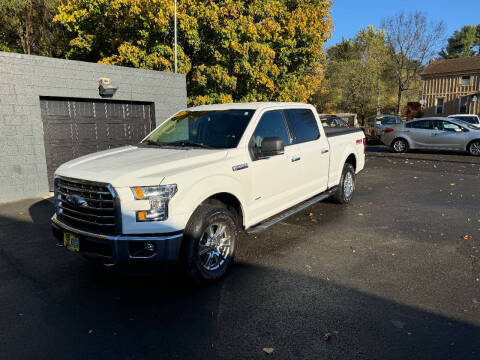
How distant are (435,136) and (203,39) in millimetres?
11577

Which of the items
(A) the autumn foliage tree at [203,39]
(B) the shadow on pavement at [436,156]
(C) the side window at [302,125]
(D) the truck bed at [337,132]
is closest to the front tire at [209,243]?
(C) the side window at [302,125]

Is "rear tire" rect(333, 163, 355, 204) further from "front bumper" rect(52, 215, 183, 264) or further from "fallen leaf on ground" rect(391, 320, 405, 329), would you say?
"front bumper" rect(52, 215, 183, 264)

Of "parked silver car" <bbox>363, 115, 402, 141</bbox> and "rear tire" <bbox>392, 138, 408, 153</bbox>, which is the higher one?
"parked silver car" <bbox>363, 115, 402, 141</bbox>

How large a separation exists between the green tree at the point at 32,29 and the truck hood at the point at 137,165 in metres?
19.3

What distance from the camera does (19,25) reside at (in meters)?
20.2

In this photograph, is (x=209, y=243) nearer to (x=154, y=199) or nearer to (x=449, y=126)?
(x=154, y=199)

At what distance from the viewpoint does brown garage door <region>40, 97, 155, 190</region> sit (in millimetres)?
8758

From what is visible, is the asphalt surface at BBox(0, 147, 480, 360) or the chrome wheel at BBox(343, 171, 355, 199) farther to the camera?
the chrome wheel at BBox(343, 171, 355, 199)

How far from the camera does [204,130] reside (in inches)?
192

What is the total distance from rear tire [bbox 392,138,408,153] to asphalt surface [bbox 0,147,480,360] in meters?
11.4

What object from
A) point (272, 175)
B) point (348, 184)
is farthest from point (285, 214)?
point (348, 184)

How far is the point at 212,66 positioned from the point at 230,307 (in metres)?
16.3

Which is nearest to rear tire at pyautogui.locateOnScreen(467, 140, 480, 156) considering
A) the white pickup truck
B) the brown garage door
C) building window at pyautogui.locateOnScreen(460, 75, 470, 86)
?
the white pickup truck

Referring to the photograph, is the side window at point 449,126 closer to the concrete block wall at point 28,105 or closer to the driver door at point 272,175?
the driver door at point 272,175
